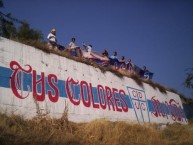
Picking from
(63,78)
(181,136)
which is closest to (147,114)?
(181,136)

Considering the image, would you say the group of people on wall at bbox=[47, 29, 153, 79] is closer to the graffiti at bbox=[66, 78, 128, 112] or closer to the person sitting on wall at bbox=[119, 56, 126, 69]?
the person sitting on wall at bbox=[119, 56, 126, 69]

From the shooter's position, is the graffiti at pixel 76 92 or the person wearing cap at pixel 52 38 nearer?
the graffiti at pixel 76 92

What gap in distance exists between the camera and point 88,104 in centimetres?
1334

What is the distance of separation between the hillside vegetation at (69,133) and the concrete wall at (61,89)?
0.71 m

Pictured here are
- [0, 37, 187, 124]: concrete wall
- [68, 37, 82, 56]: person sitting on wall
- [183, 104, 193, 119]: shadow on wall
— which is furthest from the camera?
[183, 104, 193, 119]: shadow on wall

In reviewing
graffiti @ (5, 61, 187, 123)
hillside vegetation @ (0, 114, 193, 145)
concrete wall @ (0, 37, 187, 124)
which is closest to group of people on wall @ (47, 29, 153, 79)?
concrete wall @ (0, 37, 187, 124)

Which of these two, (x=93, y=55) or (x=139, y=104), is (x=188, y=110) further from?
(x=93, y=55)

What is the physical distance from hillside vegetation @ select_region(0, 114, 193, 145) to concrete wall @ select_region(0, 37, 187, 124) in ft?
2.32

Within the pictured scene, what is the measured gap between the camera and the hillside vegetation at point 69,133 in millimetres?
Result: 8102

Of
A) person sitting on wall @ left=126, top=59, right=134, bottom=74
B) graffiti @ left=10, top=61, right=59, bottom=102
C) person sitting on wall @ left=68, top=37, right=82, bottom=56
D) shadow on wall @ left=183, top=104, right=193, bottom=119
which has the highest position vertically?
person sitting on wall @ left=126, top=59, right=134, bottom=74

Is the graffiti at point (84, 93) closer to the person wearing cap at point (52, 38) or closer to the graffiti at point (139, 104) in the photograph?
the graffiti at point (139, 104)

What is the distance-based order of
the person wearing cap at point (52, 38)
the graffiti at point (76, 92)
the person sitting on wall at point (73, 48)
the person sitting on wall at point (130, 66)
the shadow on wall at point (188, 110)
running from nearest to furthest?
the graffiti at point (76, 92) < the person wearing cap at point (52, 38) < the person sitting on wall at point (73, 48) < the person sitting on wall at point (130, 66) < the shadow on wall at point (188, 110)

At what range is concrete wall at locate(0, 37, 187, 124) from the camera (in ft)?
33.4

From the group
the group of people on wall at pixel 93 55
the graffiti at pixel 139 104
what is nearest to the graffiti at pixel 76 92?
the graffiti at pixel 139 104
